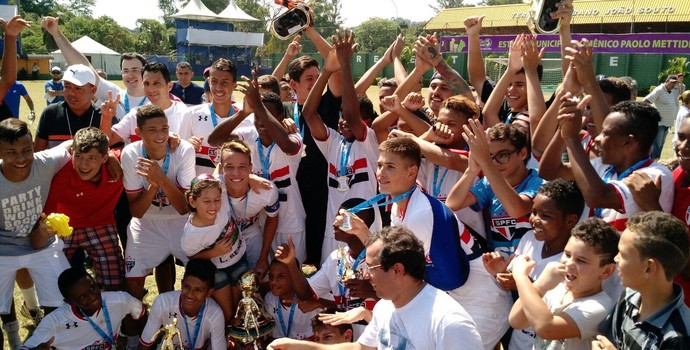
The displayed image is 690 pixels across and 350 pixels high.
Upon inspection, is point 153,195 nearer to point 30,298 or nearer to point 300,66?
point 30,298

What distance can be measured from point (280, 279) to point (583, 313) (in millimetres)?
2623

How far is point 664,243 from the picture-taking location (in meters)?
2.89

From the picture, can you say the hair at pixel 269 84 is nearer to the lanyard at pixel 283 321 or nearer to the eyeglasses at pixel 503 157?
the lanyard at pixel 283 321

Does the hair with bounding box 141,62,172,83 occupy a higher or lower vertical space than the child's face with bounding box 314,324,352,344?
higher

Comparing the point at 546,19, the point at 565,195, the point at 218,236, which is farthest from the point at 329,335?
the point at 546,19

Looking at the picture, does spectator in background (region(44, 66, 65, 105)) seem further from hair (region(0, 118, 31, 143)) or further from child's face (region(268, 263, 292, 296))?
child's face (region(268, 263, 292, 296))

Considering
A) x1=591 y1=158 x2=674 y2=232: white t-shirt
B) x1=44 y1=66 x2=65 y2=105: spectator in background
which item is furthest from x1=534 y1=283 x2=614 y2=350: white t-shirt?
x1=44 y1=66 x2=65 y2=105: spectator in background

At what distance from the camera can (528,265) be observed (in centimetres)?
362

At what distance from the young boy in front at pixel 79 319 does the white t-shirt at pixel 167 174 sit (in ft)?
2.67

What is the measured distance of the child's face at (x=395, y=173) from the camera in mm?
4180

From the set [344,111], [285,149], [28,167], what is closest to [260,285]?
[285,149]

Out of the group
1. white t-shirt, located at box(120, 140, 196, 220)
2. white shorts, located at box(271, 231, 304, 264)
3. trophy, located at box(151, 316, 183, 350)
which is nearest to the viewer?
trophy, located at box(151, 316, 183, 350)

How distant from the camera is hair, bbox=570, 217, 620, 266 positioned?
3334 millimetres

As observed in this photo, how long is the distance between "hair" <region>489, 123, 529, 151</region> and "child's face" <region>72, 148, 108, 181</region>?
3.20m
